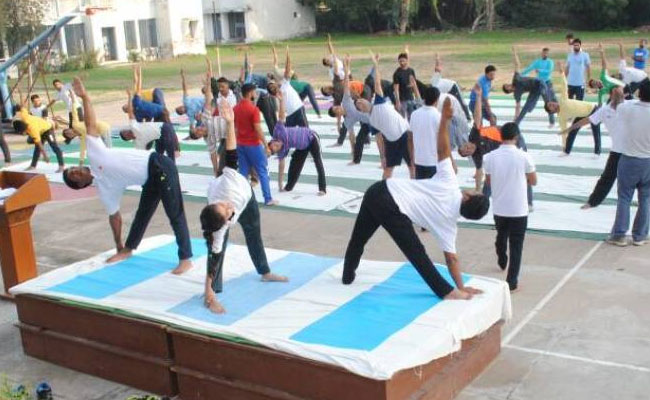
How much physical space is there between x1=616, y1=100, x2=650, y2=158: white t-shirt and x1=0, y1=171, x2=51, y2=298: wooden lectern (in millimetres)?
6164

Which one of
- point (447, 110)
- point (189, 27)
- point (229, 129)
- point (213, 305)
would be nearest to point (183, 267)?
point (213, 305)

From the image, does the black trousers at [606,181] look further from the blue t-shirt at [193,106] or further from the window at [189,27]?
the window at [189,27]

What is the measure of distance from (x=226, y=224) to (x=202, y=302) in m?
0.71

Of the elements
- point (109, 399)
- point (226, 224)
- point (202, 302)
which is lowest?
point (109, 399)

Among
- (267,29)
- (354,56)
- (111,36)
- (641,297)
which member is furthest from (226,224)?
(267,29)

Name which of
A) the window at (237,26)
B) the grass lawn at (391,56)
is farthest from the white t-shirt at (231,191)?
the window at (237,26)

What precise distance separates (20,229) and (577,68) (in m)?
12.3

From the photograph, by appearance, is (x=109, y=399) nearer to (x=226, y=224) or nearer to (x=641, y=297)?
(x=226, y=224)

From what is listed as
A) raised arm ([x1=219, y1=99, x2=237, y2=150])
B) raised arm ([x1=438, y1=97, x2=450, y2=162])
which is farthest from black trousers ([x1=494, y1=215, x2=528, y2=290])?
raised arm ([x1=219, y1=99, x2=237, y2=150])

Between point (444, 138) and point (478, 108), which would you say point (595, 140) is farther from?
point (444, 138)

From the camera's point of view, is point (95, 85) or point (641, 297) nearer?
point (641, 297)

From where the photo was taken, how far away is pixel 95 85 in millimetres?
32562

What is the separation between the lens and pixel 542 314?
282 inches

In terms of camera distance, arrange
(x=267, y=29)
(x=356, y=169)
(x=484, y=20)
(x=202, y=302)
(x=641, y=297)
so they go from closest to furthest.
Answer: (x=202, y=302)
(x=641, y=297)
(x=356, y=169)
(x=484, y=20)
(x=267, y=29)
